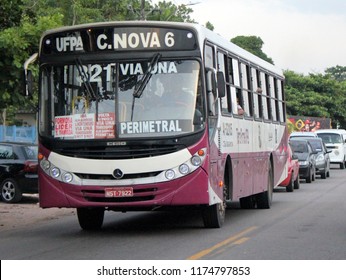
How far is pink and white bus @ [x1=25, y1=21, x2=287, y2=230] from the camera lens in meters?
12.3

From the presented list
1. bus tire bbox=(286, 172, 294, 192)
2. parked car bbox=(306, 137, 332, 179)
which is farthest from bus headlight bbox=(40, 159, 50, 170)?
parked car bbox=(306, 137, 332, 179)

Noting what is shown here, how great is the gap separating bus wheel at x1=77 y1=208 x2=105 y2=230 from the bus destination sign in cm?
296

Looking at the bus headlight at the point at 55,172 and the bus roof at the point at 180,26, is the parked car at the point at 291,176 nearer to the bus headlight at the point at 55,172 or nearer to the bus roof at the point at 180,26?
the bus roof at the point at 180,26

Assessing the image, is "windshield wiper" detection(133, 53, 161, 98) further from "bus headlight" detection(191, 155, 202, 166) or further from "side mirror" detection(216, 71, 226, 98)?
"bus headlight" detection(191, 155, 202, 166)

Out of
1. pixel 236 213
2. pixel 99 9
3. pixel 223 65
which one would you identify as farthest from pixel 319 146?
pixel 223 65

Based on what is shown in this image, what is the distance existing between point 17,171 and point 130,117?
900cm

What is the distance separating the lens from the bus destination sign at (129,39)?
12.6 metres

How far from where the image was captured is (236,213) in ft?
57.2

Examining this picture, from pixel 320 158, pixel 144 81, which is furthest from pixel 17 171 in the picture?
pixel 320 158

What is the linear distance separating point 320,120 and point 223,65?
46.6 meters

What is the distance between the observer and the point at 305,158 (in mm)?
29844

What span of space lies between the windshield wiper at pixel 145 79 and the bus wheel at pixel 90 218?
2625 millimetres

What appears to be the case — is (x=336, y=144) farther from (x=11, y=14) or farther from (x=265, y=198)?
(x=11, y=14)

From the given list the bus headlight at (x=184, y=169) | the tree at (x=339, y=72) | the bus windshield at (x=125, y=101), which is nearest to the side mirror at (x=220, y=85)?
the bus windshield at (x=125, y=101)
